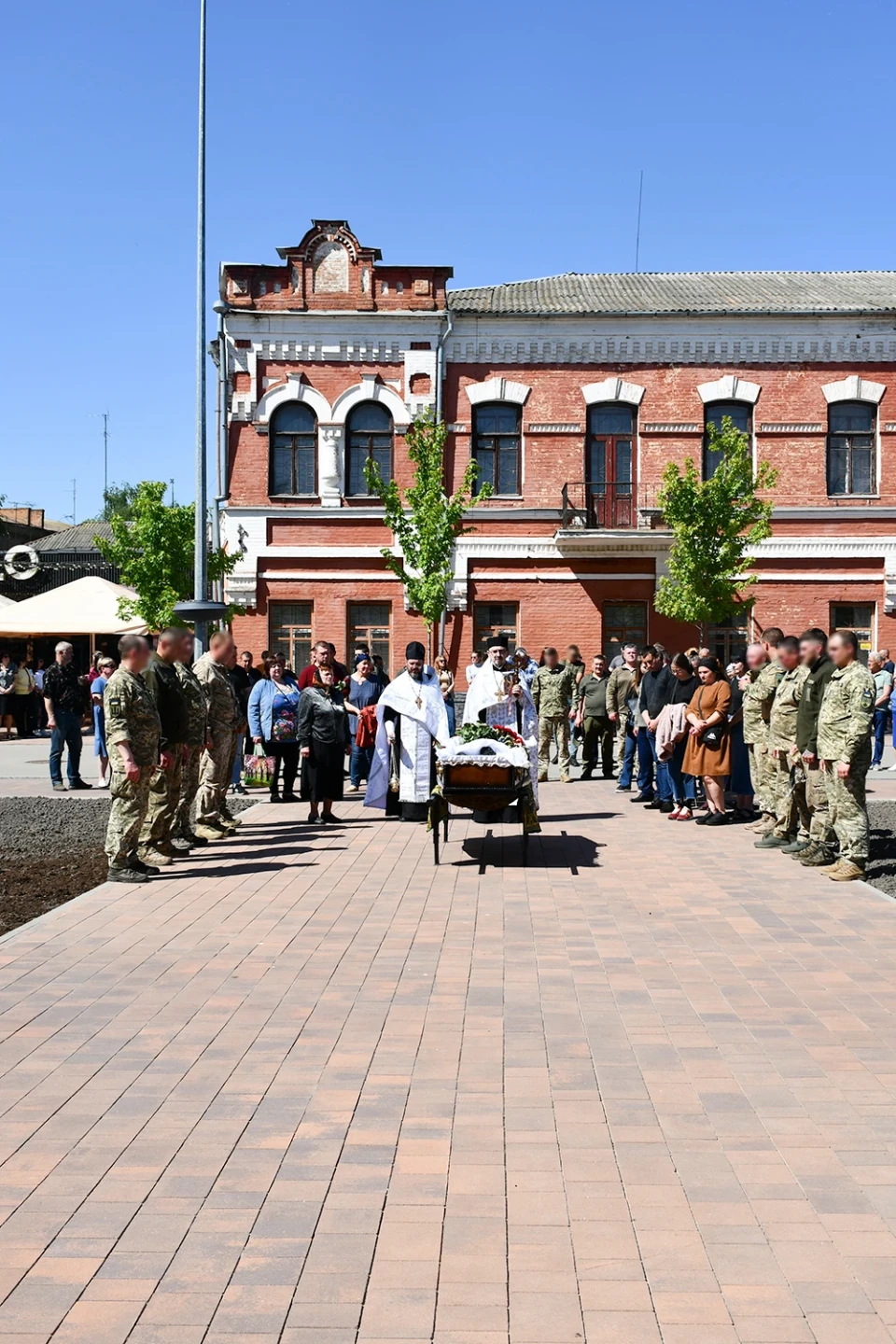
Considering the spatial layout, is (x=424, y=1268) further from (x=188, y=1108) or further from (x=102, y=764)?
(x=102, y=764)

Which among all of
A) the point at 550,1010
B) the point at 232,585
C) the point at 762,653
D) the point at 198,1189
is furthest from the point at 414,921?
the point at 232,585

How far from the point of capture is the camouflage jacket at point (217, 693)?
1342cm

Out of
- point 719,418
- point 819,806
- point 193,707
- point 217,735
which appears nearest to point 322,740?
point 217,735

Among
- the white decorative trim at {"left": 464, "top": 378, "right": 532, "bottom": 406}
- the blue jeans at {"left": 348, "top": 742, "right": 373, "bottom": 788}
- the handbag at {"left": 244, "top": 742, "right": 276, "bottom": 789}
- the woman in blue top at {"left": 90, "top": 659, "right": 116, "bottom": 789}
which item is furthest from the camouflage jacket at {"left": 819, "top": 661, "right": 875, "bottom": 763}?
the white decorative trim at {"left": 464, "top": 378, "right": 532, "bottom": 406}

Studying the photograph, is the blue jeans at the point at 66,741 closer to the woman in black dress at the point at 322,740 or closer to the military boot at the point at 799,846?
the woman in black dress at the point at 322,740

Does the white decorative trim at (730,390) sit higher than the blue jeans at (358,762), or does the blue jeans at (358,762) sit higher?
the white decorative trim at (730,390)

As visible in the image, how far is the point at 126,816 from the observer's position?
1091 cm

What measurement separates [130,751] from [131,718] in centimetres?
28

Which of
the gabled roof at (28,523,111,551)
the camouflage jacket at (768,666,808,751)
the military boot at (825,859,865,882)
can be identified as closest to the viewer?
the military boot at (825,859,865,882)

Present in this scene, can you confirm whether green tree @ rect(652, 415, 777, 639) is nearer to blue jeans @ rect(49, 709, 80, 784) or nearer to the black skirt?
blue jeans @ rect(49, 709, 80, 784)

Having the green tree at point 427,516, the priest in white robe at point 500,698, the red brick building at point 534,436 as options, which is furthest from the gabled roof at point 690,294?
the priest in white robe at point 500,698

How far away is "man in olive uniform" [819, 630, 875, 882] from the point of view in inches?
419

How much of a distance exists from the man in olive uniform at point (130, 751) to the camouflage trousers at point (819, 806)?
5572 millimetres

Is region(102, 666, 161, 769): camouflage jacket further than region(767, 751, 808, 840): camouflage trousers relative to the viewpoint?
No
